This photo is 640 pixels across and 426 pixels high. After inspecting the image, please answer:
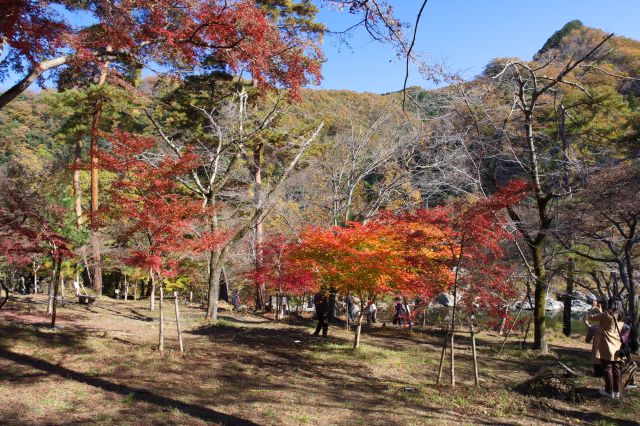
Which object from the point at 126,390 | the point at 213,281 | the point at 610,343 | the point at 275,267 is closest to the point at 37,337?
the point at 126,390

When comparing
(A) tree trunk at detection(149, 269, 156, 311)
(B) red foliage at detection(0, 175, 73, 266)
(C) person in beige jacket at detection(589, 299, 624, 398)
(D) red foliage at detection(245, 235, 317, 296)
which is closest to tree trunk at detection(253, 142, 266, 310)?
(D) red foliage at detection(245, 235, 317, 296)

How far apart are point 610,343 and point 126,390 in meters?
7.17

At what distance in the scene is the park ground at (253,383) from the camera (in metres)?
5.89

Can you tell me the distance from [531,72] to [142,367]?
406 inches

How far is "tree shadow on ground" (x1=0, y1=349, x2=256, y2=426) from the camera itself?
575cm

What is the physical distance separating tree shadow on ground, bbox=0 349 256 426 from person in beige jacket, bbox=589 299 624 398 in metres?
5.29

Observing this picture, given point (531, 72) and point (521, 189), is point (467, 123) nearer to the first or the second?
point (531, 72)

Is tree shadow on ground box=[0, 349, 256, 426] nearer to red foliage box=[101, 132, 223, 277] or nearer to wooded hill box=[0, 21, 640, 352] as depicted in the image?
red foliage box=[101, 132, 223, 277]

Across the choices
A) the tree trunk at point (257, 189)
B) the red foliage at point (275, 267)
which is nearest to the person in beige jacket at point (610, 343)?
the red foliage at point (275, 267)

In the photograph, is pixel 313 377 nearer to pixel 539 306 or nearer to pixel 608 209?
pixel 539 306

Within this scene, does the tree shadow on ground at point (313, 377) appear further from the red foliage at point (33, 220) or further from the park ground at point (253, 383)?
the red foliage at point (33, 220)

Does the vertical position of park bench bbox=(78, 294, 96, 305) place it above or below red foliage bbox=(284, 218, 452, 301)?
below

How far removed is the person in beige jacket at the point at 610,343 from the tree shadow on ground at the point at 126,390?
17.3ft

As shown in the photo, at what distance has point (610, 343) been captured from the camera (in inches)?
265
